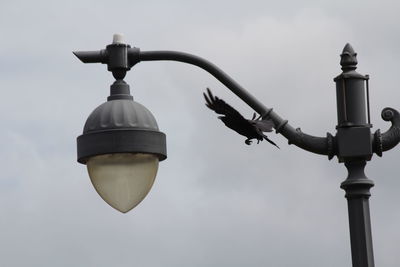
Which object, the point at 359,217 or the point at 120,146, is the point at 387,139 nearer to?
the point at 359,217

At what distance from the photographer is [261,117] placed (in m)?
8.66

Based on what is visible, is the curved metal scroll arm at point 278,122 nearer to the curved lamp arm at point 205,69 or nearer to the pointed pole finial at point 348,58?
the curved lamp arm at point 205,69

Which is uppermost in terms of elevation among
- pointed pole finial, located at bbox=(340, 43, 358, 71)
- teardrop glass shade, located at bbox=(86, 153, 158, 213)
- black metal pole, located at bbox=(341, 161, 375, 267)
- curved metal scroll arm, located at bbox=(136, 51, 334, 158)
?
pointed pole finial, located at bbox=(340, 43, 358, 71)

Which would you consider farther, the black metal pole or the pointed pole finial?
the pointed pole finial

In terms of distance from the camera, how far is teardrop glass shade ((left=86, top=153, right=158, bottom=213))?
8.96 metres

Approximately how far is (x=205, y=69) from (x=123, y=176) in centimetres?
99

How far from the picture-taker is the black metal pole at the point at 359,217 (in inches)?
332

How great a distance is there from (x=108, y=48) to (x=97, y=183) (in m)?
1.02

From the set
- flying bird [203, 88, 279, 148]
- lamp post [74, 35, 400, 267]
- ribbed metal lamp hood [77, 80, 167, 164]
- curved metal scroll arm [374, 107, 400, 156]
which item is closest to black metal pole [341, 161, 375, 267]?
lamp post [74, 35, 400, 267]

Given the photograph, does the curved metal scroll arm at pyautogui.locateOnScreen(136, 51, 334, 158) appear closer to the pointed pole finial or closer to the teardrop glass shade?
the pointed pole finial

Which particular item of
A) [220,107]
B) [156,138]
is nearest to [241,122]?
[220,107]

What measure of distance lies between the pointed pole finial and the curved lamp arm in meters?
0.52

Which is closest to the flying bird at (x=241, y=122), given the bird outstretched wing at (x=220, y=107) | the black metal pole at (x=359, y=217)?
the bird outstretched wing at (x=220, y=107)

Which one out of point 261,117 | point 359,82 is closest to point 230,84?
point 261,117
